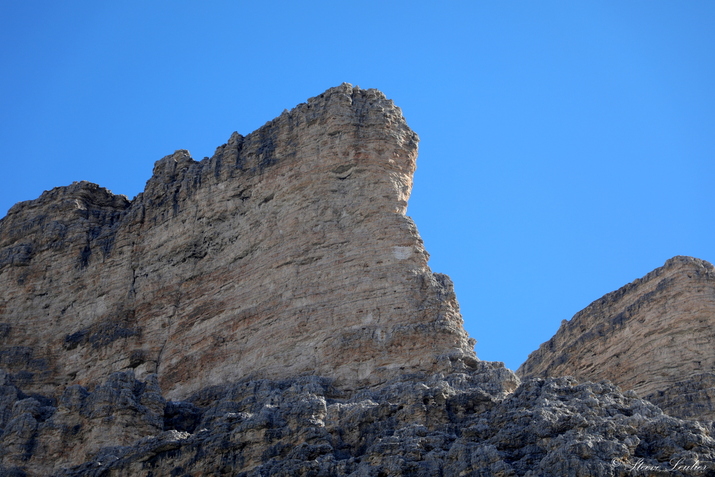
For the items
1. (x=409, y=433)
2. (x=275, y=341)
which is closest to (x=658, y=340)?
(x=275, y=341)

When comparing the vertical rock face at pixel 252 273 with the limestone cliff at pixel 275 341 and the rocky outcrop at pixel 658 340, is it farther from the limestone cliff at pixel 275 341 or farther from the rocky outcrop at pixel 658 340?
the rocky outcrop at pixel 658 340

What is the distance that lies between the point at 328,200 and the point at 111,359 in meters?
11.9

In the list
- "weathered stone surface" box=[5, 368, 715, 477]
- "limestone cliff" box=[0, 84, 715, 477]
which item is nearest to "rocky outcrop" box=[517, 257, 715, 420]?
"limestone cliff" box=[0, 84, 715, 477]

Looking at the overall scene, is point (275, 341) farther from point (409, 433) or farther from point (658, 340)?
point (658, 340)

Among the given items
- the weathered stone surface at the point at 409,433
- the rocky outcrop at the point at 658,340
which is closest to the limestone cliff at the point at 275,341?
the weathered stone surface at the point at 409,433

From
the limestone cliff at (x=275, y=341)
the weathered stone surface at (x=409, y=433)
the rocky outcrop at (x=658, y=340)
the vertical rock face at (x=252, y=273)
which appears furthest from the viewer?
the rocky outcrop at (x=658, y=340)

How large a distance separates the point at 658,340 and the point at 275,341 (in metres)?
18.6

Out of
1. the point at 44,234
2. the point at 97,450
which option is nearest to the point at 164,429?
the point at 97,450

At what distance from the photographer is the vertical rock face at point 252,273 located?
49719 millimetres

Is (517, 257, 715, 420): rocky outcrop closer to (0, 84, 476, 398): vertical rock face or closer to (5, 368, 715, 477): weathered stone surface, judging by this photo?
(0, 84, 476, 398): vertical rock face

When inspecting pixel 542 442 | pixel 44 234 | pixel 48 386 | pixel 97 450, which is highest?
pixel 44 234

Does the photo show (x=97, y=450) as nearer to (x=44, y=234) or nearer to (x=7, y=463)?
(x=7, y=463)

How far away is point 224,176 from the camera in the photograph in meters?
59.8

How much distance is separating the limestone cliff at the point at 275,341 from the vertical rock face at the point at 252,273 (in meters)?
0.09
